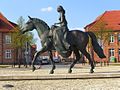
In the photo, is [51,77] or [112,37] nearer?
[51,77]

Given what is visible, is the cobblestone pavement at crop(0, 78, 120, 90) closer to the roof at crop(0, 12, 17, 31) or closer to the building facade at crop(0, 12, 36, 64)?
the building facade at crop(0, 12, 36, 64)

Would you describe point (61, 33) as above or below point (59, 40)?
above

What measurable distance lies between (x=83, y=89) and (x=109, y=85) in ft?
4.50

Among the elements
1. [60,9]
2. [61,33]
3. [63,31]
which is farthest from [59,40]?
[60,9]

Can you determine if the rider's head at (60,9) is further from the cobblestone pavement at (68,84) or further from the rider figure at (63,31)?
the cobblestone pavement at (68,84)

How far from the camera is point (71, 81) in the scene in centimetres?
1616

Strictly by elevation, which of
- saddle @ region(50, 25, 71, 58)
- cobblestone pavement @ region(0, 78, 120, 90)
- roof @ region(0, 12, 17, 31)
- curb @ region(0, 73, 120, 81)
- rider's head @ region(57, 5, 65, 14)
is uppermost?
roof @ region(0, 12, 17, 31)

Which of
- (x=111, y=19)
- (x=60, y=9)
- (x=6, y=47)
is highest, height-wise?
(x=111, y=19)

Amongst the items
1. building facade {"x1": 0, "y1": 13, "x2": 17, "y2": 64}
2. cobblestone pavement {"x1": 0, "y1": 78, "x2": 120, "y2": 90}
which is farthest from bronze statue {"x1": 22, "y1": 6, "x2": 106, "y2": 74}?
building facade {"x1": 0, "y1": 13, "x2": 17, "y2": 64}

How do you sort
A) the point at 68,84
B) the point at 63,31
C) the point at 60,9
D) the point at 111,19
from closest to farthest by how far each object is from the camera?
1. the point at 68,84
2. the point at 63,31
3. the point at 60,9
4. the point at 111,19

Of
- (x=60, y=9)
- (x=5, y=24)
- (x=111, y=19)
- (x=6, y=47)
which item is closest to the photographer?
(x=60, y=9)

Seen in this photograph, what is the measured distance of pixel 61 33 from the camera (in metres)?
18.2

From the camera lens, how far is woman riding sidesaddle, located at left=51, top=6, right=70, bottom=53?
18.2m

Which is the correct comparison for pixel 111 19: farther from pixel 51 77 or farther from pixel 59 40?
pixel 51 77
